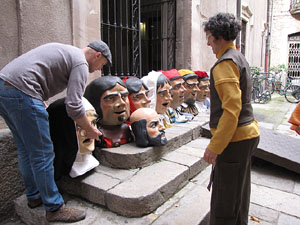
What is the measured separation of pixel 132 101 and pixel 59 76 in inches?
54.7

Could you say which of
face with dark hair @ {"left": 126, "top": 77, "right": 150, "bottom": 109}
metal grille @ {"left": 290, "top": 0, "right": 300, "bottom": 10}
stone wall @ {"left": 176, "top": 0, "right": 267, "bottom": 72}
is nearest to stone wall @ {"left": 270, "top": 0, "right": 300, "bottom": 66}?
metal grille @ {"left": 290, "top": 0, "right": 300, "bottom": 10}

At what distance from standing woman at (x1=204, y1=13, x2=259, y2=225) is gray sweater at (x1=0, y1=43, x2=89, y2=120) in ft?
3.23

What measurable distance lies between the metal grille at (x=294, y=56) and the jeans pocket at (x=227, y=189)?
1606 cm

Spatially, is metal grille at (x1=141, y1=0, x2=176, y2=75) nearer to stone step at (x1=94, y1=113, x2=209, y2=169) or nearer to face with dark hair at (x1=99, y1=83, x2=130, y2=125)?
stone step at (x1=94, y1=113, x2=209, y2=169)

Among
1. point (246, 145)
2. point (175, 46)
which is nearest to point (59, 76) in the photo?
point (246, 145)

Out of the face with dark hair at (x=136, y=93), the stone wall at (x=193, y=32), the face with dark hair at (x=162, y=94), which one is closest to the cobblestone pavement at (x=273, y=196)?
the face with dark hair at (x=136, y=93)

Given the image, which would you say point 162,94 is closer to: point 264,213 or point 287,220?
point 264,213

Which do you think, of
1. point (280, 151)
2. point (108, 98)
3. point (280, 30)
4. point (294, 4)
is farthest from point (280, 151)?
point (294, 4)

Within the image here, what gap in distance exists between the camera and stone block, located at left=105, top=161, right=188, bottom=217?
7.18 feet

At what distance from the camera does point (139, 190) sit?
89.8 inches

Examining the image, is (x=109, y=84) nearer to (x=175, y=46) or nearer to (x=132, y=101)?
(x=132, y=101)

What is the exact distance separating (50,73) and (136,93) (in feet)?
4.80

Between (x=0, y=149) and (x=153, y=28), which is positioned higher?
(x=153, y=28)

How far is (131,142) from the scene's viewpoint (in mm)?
3066
